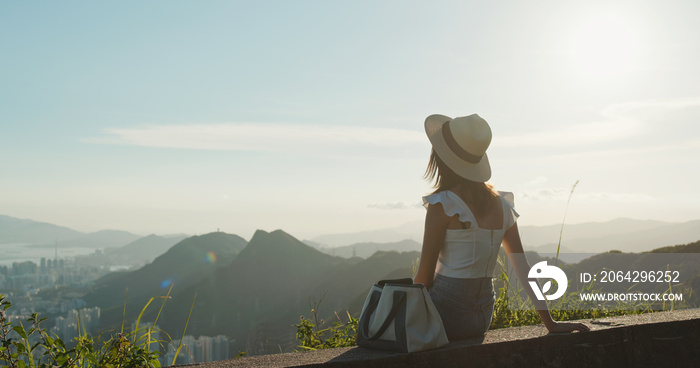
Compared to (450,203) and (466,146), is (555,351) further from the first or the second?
(466,146)

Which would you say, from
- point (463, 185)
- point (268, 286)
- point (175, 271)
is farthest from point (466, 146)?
point (175, 271)

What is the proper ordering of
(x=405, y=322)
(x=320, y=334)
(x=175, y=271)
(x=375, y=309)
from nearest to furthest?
(x=405, y=322) → (x=375, y=309) → (x=320, y=334) → (x=175, y=271)

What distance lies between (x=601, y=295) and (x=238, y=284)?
132m

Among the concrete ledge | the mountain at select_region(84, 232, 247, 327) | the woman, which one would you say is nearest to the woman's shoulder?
the woman

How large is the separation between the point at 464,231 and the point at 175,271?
529 feet

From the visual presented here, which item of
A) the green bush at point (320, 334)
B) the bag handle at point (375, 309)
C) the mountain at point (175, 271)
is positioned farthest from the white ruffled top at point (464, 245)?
the mountain at point (175, 271)

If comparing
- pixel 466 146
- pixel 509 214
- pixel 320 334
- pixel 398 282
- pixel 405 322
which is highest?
pixel 466 146

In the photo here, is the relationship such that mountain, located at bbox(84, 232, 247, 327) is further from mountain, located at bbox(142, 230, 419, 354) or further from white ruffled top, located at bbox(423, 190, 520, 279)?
white ruffled top, located at bbox(423, 190, 520, 279)

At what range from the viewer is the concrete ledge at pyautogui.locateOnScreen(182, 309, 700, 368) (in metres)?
2.91

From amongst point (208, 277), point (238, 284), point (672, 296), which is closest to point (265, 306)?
point (238, 284)

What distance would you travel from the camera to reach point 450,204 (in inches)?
126

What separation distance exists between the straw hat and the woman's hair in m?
0.04

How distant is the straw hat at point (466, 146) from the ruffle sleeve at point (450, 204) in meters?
0.19

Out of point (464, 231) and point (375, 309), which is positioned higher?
point (464, 231)
